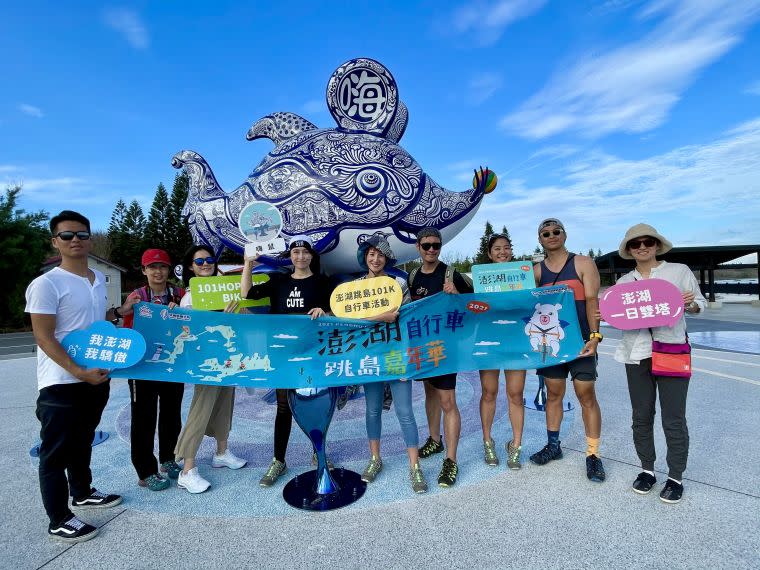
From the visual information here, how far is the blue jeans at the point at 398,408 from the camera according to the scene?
9.64ft

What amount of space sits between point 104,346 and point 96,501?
1.07 metres

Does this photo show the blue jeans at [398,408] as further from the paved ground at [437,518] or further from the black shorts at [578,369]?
the black shorts at [578,369]

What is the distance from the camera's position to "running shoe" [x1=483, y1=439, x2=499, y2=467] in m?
3.20

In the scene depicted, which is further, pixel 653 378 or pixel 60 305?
pixel 653 378

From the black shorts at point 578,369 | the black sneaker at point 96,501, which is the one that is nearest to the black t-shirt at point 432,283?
the black shorts at point 578,369

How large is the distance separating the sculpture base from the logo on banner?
1.33 metres

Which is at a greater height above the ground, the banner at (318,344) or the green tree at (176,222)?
the green tree at (176,222)

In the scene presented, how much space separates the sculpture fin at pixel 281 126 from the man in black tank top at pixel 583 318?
3.28 metres

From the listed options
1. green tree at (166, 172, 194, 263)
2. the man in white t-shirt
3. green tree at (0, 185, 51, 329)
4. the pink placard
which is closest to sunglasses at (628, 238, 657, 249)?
the pink placard

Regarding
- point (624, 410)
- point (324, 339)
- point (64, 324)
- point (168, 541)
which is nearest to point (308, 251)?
point (324, 339)

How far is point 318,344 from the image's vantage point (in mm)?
3006

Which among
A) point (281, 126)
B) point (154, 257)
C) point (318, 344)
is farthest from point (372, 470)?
point (281, 126)

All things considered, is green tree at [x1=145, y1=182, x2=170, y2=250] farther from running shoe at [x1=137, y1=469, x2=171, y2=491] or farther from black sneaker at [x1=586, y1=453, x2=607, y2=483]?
black sneaker at [x1=586, y1=453, x2=607, y2=483]

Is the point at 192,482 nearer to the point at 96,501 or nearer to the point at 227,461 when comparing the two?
the point at 227,461
